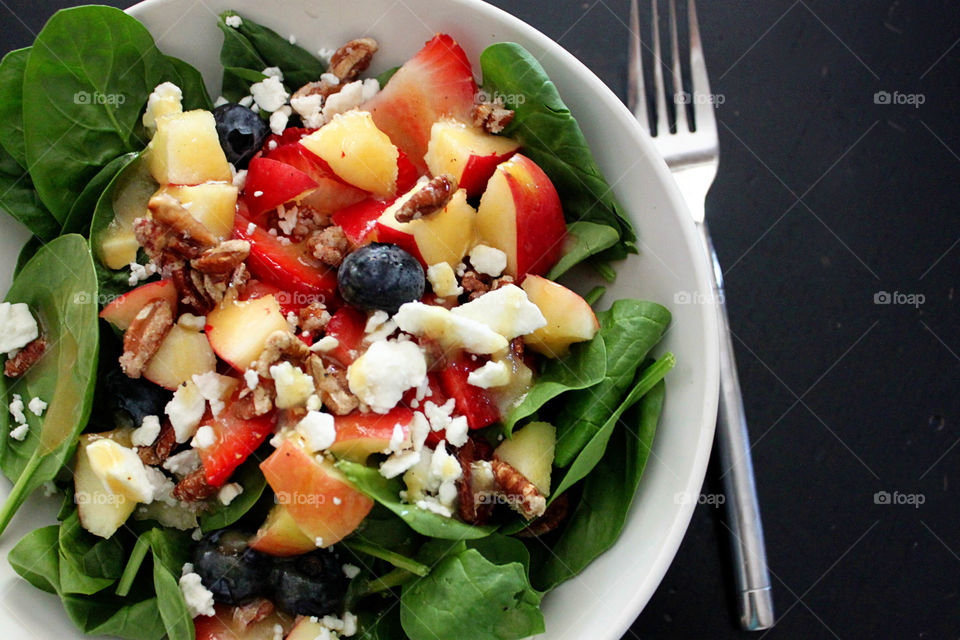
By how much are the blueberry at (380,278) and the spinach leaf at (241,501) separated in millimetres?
348

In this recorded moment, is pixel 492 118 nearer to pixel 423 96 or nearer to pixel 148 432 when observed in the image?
pixel 423 96

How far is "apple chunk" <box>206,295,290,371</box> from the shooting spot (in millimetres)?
1403

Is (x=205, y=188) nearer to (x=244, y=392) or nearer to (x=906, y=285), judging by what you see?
(x=244, y=392)

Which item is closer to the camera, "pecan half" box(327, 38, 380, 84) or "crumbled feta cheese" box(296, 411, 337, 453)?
"crumbled feta cheese" box(296, 411, 337, 453)

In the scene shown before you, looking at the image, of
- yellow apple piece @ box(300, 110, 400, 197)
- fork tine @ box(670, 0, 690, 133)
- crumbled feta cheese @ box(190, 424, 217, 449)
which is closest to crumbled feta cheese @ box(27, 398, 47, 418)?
crumbled feta cheese @ box(190, 424, 217, 449)

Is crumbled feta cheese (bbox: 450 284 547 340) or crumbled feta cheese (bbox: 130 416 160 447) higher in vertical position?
crumbled feta cheese (bbox: 450 284 547 340)

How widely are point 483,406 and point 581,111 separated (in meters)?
0.59

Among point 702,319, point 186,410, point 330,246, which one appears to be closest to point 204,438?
point 186,410

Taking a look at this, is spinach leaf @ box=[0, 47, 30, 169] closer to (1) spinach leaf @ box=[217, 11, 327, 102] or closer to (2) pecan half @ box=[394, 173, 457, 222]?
(1) spinach leaf @ box=[217, 11, 327, 102]

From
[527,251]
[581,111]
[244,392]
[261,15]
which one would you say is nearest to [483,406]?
[527,251]

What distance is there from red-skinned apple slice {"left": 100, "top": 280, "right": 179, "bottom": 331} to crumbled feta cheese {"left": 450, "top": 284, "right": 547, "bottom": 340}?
0.52 metres

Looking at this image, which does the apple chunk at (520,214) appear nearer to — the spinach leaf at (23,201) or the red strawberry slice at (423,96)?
the red strawberry slice at (423,96)

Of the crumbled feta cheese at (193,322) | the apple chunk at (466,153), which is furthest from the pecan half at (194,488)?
the apple chunk at (466,153)

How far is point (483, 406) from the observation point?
1.44m
